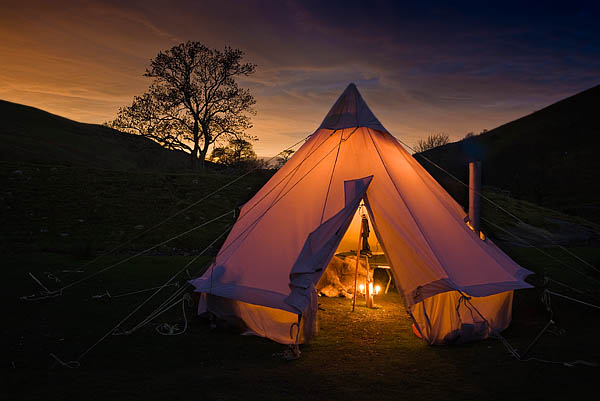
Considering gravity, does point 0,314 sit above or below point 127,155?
below

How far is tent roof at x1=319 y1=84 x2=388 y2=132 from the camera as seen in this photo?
6254 mm

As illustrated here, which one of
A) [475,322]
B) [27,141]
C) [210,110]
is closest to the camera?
[475,322]

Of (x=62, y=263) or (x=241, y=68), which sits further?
(x=241, y=68)

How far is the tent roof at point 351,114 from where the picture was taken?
6.25 meters

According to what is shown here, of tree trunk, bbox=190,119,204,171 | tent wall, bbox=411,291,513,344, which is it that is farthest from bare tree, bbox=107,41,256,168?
tent wall, bbox=411,291,513,344

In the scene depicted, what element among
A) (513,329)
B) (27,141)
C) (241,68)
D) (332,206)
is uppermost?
(241,68)

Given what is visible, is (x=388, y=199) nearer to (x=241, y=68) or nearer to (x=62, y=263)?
(x=62, y=263)

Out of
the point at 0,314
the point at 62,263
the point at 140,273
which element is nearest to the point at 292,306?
the point at 0,314

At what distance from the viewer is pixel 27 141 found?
41188mm

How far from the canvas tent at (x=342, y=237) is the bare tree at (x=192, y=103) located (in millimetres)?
17979

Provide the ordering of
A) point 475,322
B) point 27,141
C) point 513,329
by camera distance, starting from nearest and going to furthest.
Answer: point 475,322, point 513,329, point 27,141

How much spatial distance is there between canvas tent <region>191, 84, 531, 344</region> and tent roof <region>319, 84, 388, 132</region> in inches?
0.7

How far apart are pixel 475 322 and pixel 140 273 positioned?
22.6 ft

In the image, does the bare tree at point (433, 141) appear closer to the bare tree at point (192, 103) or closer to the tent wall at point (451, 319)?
the bare tree at point (192, 103)
